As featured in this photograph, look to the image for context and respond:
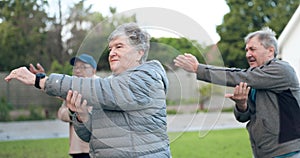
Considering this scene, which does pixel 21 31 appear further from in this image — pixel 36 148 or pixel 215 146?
pixel 215 146

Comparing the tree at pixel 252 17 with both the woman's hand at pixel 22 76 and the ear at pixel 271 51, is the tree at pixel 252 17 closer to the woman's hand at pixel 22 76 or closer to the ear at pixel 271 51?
the ear at pixel 271 51

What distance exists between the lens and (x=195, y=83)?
3.64 meters

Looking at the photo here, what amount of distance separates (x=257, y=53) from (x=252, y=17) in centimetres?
2416

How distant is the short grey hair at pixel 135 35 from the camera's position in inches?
114

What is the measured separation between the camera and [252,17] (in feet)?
89.7

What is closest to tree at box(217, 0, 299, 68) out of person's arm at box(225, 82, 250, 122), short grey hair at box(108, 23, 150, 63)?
person's arm at box(225, 82, 250, 122)

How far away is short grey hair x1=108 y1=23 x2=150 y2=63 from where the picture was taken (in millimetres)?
2902

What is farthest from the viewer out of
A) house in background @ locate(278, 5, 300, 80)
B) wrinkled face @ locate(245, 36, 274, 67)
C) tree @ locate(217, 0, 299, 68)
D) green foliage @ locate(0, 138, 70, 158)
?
tree @ locate(217, 0, 299, 68)

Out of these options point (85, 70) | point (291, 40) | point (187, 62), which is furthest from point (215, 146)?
point (187, 62)

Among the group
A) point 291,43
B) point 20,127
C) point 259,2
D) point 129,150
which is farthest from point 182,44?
point 259,2

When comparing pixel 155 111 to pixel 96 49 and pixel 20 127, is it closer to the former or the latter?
pixel 96 49

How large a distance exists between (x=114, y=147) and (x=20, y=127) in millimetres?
16471

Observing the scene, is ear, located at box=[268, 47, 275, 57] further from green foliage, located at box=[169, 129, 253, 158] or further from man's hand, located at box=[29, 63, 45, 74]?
green foliage, located at box=[169, 129, 253, 158]

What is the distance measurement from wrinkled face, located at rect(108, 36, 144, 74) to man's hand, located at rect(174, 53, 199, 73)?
52 cm
